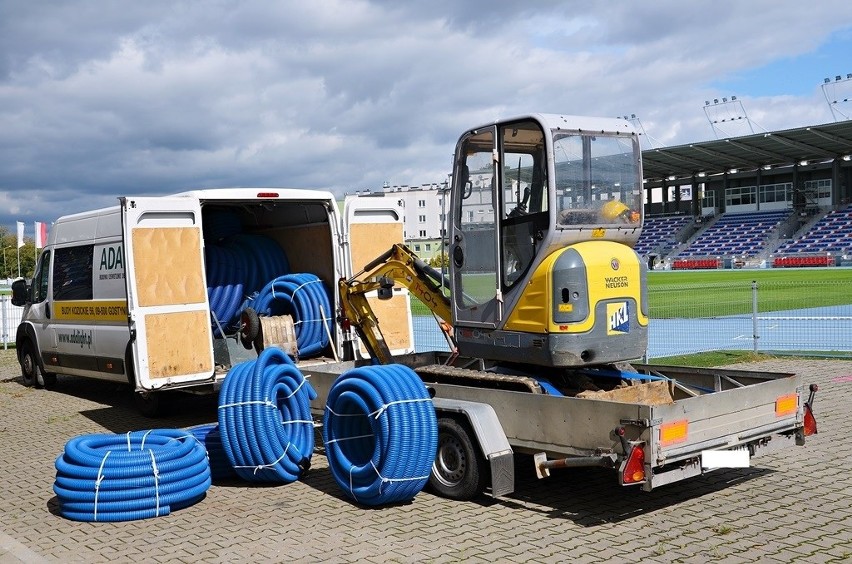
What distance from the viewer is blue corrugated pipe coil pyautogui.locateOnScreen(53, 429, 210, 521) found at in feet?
23.2

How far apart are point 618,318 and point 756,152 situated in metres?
60.8

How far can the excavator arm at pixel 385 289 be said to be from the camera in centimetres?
921

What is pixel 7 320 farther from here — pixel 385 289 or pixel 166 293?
pixel 385 289

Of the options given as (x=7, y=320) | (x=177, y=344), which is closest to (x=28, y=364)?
(x=177, y=344)

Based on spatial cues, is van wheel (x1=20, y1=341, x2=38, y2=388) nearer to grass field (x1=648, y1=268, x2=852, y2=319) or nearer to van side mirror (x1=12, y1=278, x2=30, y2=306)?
van side mirror (x1=12, y1=278, x2=30, y2=306)

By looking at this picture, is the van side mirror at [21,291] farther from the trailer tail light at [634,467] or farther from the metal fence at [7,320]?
the trailer tail light at [634,467]

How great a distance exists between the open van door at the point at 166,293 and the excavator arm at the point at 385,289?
1730mm

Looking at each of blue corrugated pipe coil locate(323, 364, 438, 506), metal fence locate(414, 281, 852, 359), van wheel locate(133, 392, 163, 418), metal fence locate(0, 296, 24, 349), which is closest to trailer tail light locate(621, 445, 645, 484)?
blue corrugated pipe coil locate(323, 364, 438, 506)

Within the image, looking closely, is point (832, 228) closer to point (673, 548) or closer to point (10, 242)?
point (673, 548)

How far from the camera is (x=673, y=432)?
251 inches

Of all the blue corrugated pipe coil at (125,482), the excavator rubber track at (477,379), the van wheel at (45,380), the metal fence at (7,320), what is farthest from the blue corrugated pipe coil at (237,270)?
the metal fence at (7,320)

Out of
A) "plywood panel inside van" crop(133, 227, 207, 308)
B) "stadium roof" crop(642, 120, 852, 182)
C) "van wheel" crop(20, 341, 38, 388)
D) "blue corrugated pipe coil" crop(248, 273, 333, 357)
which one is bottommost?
"van wheel" crop(20, 341, 38, 388)

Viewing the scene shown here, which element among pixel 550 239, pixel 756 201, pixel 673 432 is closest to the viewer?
pixel 673 432

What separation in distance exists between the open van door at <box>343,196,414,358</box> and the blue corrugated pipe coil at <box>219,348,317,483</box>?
3076 mm
